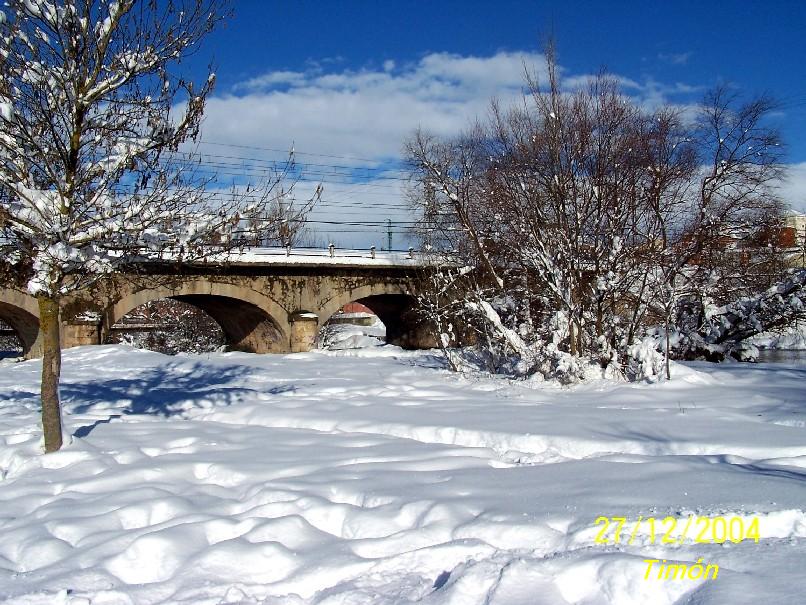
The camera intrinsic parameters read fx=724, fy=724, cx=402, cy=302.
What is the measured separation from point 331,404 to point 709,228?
692cm

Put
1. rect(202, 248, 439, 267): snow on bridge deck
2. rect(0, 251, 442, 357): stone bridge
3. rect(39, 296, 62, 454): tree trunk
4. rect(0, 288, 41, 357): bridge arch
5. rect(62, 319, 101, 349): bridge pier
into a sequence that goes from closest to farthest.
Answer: rect(39, 296, 62, 454): tree trunk < rect(0, 288, 41, 357): bridge arch < rect(62, 319, 101, 349): bridge pier < rect(0, 251, 442, 357): stone bridge < rect(202, 248, 439, 267): snow on bridge deck

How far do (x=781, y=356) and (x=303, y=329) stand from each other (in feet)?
48.6

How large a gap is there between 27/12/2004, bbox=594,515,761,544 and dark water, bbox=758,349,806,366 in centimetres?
1771

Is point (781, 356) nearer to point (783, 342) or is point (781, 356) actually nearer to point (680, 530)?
point (783, 342)

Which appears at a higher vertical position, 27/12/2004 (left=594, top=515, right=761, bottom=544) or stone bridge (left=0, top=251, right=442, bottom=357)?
stone bridge (left=0, top=251, right=442, bottom=357)

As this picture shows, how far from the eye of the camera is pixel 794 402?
26.5 ft

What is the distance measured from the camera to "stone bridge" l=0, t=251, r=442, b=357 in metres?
20.6

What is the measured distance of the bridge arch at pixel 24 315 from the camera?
19.6m

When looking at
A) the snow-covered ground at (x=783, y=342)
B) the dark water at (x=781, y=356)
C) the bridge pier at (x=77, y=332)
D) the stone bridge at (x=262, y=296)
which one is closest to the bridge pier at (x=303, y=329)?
the stone bridge at (x=262, y=296)

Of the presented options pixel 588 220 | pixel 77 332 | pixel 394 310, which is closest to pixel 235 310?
pixel 77 332

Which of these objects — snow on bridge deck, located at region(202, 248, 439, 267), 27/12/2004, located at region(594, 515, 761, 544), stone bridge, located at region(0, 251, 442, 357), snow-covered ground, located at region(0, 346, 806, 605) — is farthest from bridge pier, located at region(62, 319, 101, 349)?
27/12/2004, located at region(594, 515, 761, 544)

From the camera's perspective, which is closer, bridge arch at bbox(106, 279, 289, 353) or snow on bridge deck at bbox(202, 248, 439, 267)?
bridge arch at bbox(106, 279, 289, 353)

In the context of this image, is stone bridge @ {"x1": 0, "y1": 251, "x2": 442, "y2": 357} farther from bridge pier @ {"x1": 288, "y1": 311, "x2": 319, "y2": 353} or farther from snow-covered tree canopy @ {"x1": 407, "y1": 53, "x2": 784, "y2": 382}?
snow-covered tree canopy @ {"x1": 407, "y1": 53, "x2": 784, "y2": 382}

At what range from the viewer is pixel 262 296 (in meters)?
24.0
